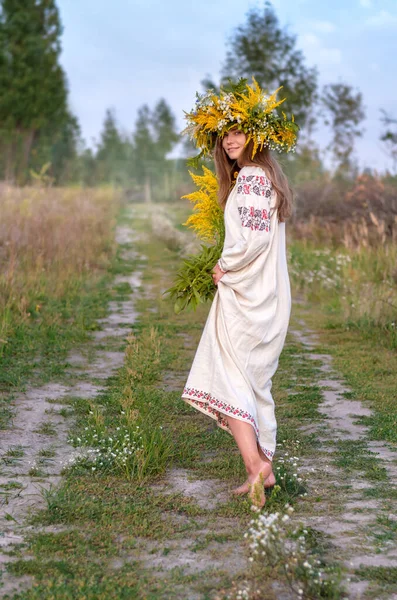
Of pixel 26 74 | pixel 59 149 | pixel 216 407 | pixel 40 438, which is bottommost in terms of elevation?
pixel 40 438

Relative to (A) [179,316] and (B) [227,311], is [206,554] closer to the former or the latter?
(B) [227,311]

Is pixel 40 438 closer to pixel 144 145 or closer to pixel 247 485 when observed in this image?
pixel 247 485

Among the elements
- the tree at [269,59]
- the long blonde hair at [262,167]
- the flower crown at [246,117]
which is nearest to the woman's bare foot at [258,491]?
the long blonde hair at [262,167]

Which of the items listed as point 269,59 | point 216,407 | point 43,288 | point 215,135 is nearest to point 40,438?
point 216,407

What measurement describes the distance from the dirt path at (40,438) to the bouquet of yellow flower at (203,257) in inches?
47.2

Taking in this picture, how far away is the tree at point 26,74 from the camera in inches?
1475

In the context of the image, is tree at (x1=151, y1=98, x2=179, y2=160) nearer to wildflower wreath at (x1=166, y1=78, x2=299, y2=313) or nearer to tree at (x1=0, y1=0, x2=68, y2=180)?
tree at (x1=0, y1=0, x2=68, y2=180)

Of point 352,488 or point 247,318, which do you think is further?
point 352,488

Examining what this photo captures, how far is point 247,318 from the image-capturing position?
12.7 feet

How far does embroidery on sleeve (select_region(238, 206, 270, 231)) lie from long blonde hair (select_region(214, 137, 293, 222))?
0.49ft

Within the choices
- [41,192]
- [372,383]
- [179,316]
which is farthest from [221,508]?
[41,192]

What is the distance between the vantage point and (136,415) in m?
4.92

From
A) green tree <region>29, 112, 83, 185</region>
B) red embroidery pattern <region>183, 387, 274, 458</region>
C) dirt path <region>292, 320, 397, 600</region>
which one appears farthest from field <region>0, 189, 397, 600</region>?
green tree <region>29, 112, 83, 185</region>

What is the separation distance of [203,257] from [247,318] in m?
0.52
